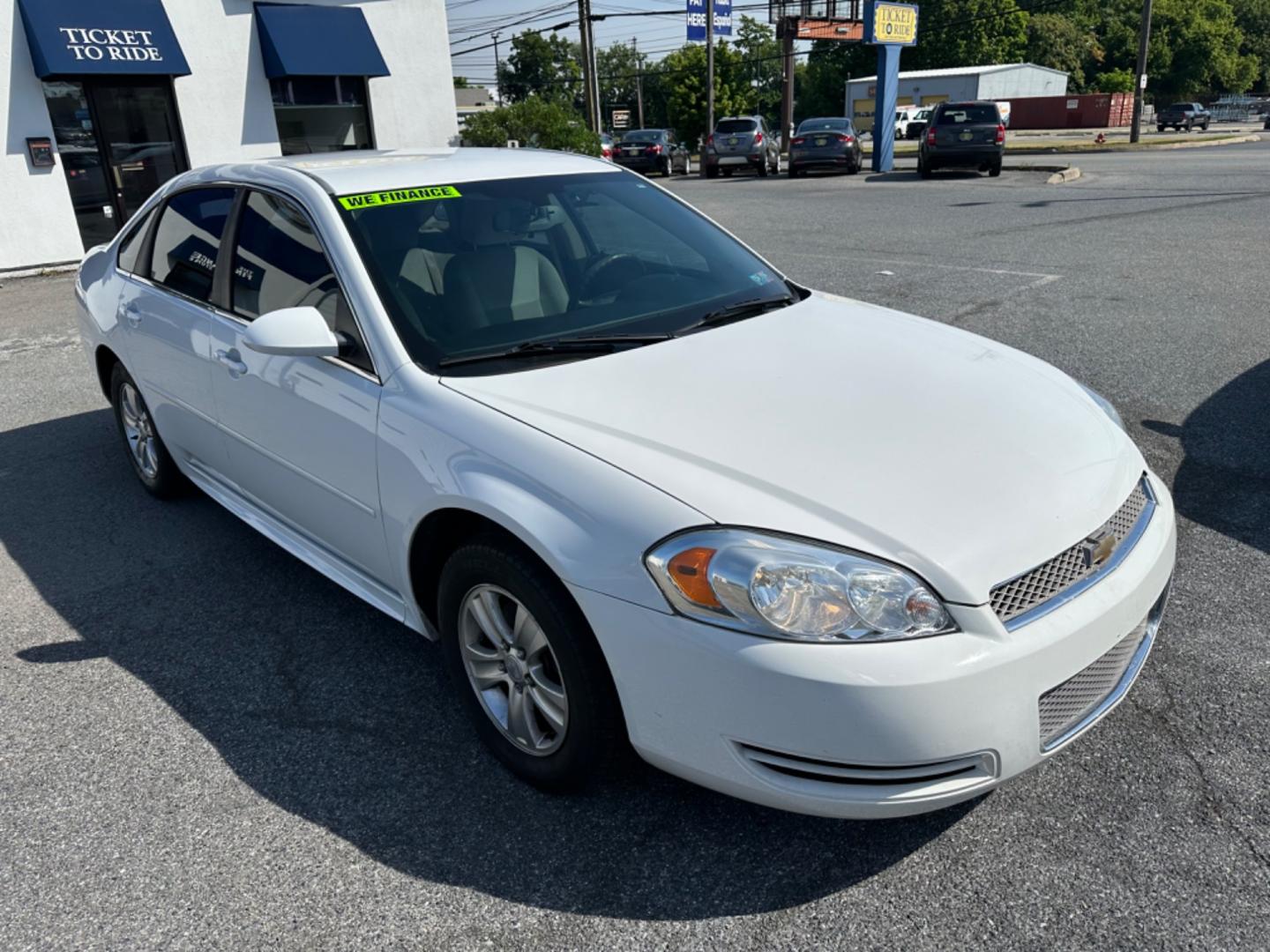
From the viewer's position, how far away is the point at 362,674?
10.8ft

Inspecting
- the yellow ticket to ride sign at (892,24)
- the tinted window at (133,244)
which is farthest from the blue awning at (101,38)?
the yellow ticket to ride sign at (892,24)

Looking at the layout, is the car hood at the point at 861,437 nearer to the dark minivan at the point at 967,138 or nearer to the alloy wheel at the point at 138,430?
the alloy wheel at the point at 138,430

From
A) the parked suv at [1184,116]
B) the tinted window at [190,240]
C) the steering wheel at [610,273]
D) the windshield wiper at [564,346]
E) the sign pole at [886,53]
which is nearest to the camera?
the windshield wiper at [564,346]

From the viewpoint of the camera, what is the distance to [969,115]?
23031 mm

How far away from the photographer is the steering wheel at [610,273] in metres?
3.33

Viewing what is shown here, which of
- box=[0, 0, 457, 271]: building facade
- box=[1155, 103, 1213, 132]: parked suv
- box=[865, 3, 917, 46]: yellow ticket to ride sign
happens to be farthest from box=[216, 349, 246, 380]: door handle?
box=[1155, 103, 1213, 132]: parked suv

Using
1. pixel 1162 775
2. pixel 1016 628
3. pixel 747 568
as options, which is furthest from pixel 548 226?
pixel 1162 775

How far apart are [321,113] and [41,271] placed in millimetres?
5168

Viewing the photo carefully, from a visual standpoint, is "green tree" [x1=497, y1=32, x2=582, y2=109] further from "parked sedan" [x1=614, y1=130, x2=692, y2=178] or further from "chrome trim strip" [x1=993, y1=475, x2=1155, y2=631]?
"chrome trim strip" [x1=993, y1=475, x2=1155, y2=631]

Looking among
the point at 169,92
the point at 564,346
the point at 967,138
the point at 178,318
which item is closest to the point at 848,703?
the point at 564,346

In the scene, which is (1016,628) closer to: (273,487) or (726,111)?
(273,487)

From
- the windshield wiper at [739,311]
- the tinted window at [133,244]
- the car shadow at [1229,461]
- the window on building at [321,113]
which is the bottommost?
the car shadow at [1229,461]

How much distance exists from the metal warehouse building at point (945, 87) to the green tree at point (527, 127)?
4447 centimetres

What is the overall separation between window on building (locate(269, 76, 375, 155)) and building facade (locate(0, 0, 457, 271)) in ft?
0.07
